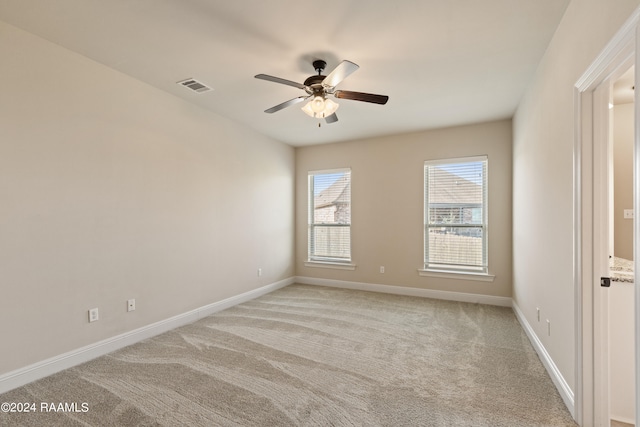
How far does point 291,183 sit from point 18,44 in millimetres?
4117

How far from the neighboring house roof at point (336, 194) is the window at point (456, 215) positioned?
56.5 inches

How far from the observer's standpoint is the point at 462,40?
A: 8.02 ft

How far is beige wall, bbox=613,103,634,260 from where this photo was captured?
3.11m

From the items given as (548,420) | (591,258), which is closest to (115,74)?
(591,258)

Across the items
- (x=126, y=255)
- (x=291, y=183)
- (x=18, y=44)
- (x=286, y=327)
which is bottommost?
(x=286, y=327)

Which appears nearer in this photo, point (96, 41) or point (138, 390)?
point (138, 390)

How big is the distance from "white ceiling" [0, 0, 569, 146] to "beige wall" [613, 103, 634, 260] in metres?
1.08

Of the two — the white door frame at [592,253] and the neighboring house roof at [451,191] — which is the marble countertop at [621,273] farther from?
the neighboring house roof at [451,191]

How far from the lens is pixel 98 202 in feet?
9.31

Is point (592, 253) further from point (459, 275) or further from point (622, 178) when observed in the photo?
point (459, 275)

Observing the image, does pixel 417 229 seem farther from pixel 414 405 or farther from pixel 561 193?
pixel 414 405

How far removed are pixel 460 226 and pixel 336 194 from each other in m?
2.26

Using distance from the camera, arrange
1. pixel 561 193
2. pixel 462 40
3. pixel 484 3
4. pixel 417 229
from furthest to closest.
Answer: pixel 417 229
pixel 462 40
pixel 561 193
pixel 484 3

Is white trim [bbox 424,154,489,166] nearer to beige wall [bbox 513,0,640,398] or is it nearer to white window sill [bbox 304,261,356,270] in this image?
beige wall [bbox 513,0,640,398]
